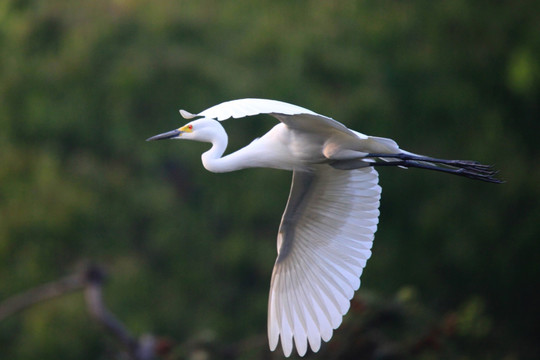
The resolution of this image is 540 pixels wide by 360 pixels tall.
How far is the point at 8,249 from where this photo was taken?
334 inches

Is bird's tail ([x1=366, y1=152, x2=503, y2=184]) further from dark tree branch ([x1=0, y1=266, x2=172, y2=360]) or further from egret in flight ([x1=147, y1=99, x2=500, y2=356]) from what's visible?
dark tree branch ([x1=0, y1=266, x2=172, y2=360])

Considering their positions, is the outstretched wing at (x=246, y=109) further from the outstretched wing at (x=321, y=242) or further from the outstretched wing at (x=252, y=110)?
the outstretched wing at (x=321, y=242)

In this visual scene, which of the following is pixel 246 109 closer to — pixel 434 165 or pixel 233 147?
pixel 434 165

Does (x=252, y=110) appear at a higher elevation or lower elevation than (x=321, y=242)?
higher

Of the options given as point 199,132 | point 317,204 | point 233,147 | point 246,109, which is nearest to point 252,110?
point 246,109

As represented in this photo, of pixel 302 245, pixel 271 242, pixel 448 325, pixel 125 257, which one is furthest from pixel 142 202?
pixel 302 245

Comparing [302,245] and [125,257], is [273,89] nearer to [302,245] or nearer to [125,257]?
[125,257]

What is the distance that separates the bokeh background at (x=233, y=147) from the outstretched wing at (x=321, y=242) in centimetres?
395

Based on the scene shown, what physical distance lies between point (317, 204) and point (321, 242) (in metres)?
0.17

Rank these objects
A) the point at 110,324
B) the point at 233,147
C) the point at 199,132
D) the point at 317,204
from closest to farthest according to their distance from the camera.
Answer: the point at 199,132 < the point at 317,204 < the point at 110,324 < the point at 233,147

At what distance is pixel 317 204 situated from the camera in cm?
418

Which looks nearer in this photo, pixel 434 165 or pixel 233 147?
pixel 434 165

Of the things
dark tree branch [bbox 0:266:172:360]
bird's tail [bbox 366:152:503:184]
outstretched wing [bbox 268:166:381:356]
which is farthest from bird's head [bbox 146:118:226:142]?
dark tree branch [bbox 0:266:172:360]

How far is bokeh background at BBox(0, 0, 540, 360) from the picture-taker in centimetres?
849
